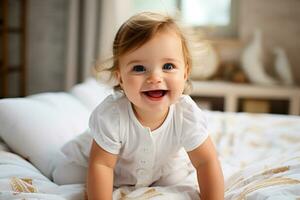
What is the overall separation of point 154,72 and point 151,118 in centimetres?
16

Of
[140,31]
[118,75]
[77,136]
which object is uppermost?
[140,31]

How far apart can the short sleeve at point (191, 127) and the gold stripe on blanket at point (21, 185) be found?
40cm

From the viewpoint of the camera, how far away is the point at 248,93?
305 cm

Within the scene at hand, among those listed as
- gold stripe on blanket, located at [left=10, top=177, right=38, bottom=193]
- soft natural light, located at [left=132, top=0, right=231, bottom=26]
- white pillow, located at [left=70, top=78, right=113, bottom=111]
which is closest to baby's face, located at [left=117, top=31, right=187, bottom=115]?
gold stripe on blanket, located at [left=10, top=177, right=38, bottom=193]

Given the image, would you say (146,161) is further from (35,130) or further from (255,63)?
(255,63)

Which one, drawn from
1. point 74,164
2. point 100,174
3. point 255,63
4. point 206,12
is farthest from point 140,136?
point 206,12

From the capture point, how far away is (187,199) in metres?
1.05

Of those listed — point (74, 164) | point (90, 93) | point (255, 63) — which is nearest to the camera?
point (74, 164)

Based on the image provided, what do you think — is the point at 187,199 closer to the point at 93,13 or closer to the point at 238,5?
the point at 93,13

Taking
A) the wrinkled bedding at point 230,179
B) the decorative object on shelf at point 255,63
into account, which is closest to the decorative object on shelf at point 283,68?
the decorative object on shelf at point 255,63

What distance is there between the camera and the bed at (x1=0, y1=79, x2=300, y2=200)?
A: 1056mm

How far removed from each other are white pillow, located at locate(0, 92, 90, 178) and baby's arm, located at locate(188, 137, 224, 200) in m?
0.47

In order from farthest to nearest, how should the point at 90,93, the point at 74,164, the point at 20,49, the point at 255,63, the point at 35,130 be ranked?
the point at 20,49 → the point at 255,63 → the point at 90,93 → the point at 35,130 → the point at 74,164

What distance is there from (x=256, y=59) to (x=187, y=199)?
2285 mm
